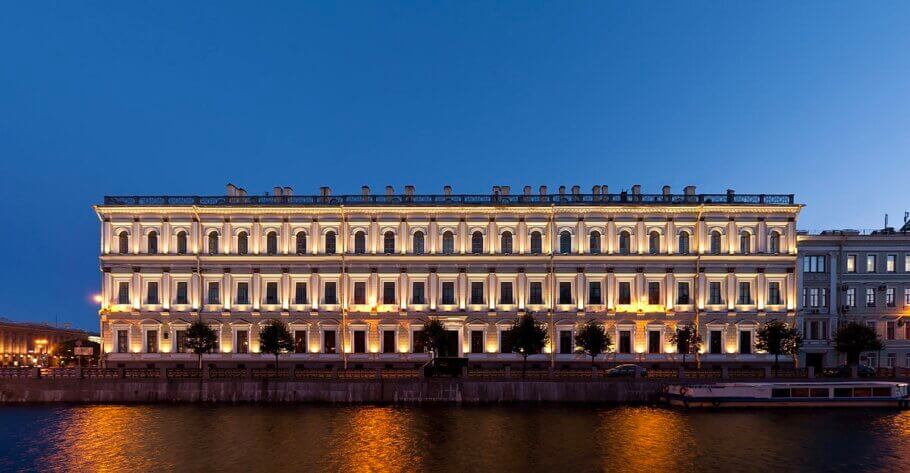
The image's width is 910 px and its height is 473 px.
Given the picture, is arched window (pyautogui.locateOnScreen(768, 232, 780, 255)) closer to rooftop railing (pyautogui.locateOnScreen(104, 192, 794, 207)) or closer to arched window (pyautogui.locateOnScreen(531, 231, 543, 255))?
rooftop railing (pyautogui.locateOnScreen(104, 192, 794, 207))

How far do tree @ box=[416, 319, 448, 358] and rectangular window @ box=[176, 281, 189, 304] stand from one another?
2132 centimetres

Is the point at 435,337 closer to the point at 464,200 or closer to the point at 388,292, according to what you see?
the point at 388,292

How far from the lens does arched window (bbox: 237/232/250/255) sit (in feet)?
167

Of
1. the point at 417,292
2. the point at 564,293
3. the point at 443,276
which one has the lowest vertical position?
the point at 564,293

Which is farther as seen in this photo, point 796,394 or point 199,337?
→ point 199,337

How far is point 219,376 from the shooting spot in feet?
136

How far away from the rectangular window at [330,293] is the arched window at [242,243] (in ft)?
25.2

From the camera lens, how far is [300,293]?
166ft

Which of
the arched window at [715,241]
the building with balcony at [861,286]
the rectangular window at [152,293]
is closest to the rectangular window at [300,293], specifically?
the rectangular window at [152,293]

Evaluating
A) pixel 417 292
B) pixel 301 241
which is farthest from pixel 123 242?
pixel 417 292

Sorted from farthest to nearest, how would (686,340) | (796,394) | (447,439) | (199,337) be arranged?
(686,340), (199,337), (796,394), (447,439)

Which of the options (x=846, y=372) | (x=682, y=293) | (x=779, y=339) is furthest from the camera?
(x=682, y=293)

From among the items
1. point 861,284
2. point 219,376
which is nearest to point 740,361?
point 861,284

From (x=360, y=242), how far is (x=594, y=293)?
20.8 m
